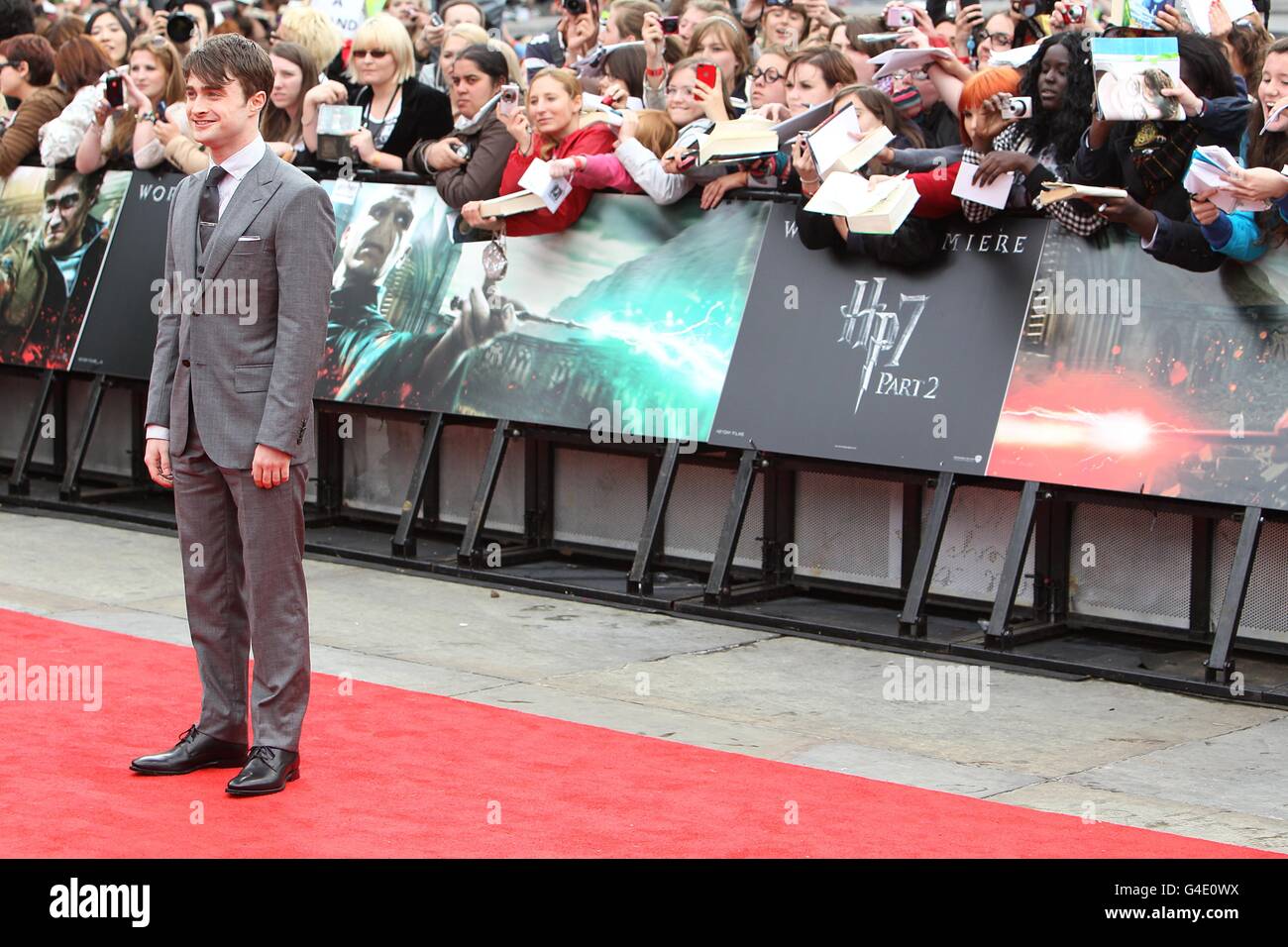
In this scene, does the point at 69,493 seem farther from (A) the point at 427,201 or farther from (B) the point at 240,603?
(B) the point at 240,603

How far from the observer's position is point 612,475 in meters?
9.62

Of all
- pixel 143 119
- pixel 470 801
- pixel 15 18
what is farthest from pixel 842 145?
pixel 15 18

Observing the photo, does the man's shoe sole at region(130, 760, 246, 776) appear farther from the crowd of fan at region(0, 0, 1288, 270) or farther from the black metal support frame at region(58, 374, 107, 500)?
the black metal support frame at region(58, 374, 107, 500)

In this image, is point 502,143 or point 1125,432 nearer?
point 1125,432

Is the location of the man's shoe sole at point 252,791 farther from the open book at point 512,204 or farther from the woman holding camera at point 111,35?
the woman holding camera at point 111,35

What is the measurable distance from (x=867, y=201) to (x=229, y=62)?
3189 mm

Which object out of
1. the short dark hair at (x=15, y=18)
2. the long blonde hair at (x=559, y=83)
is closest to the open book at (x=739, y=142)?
the long blonde hair at (x=559, y=83)

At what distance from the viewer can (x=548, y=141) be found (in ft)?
30.6

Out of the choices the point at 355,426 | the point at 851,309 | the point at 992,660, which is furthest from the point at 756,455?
the point at 355,426

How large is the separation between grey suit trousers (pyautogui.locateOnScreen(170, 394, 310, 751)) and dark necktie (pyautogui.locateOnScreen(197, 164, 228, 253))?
1.86ft

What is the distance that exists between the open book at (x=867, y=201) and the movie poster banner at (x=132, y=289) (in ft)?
14.9

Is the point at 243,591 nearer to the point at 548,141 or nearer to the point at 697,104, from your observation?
the point at 548,141

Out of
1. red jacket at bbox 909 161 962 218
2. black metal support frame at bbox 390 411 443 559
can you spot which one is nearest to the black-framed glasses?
black metal support frame at bbox 390 411 443 559
